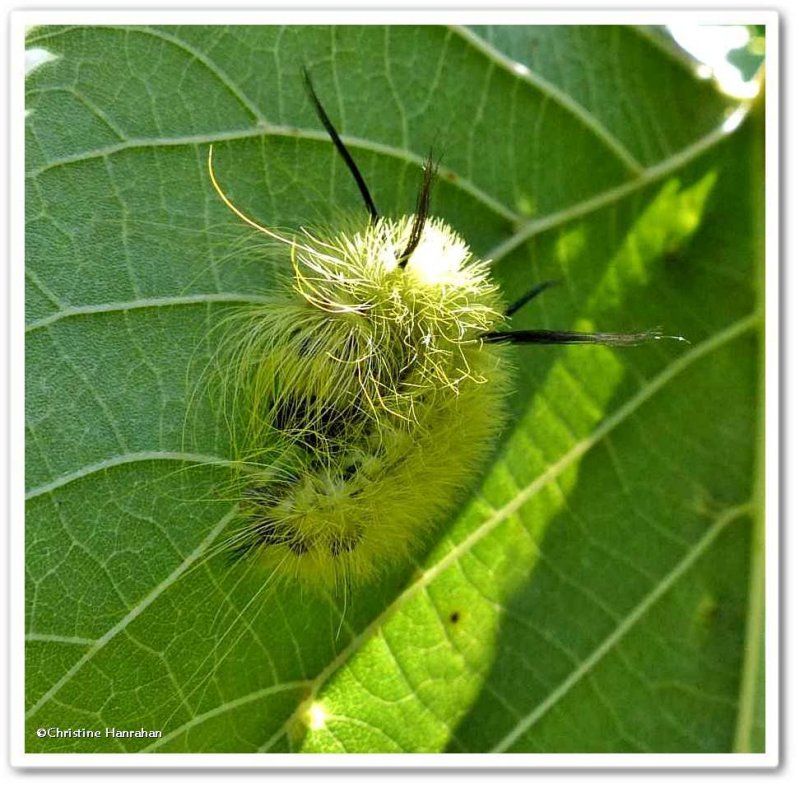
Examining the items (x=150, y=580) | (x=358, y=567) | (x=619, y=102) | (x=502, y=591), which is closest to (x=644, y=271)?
(x=619, y=102)

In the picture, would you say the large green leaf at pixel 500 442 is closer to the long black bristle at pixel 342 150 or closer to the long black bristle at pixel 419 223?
the long black bristle at pixel 342 150

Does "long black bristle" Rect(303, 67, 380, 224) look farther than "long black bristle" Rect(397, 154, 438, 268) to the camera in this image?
Yes

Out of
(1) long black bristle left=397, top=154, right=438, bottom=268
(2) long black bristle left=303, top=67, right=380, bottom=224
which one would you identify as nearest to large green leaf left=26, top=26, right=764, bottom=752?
(2) long black bristle left=303, top=67, right=380, bottom=224

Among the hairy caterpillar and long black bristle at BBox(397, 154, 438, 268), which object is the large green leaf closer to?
the hairy caterpillar

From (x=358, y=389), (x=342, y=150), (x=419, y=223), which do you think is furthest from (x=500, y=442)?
(x=342, y=150)

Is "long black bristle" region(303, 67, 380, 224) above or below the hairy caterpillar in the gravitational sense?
above

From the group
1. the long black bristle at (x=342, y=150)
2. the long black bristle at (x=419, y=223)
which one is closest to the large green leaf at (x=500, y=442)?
the long black bristle at (x=342, y=150)

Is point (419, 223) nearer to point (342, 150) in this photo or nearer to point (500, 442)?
point (342, 150)

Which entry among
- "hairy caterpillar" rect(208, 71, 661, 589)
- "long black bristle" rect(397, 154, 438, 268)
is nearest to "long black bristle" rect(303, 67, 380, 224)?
"hairy caterpillar" rect(208, 71, 661, 589)
